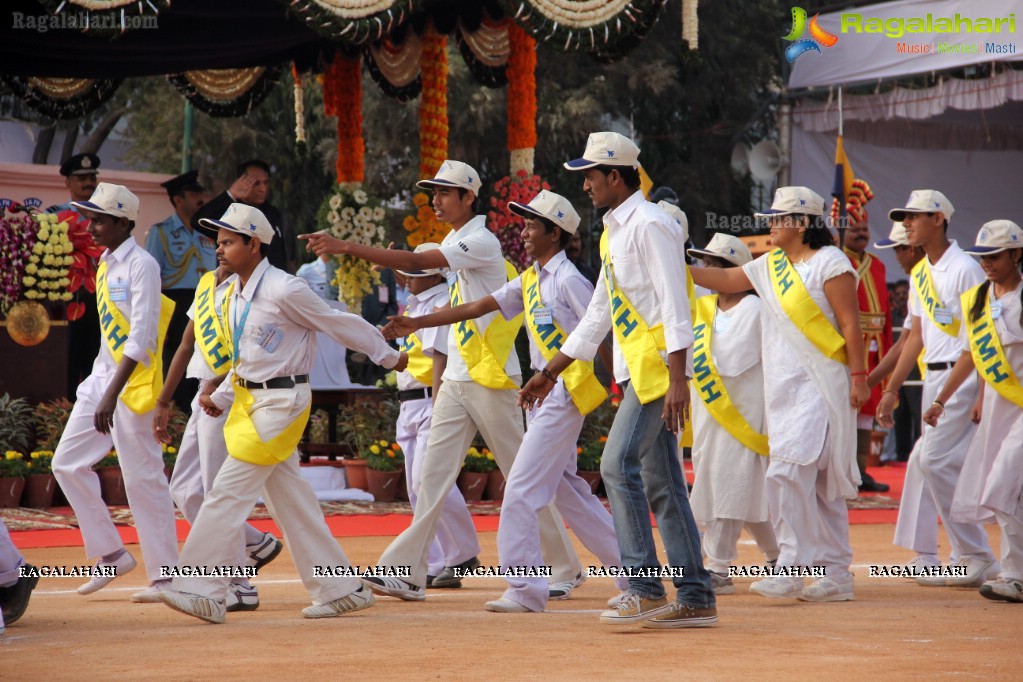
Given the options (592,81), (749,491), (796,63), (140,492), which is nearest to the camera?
(140,492)

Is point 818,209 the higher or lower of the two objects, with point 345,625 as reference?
higher

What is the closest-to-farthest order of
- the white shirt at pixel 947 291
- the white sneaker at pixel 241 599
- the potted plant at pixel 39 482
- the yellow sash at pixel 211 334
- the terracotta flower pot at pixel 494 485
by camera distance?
the white sneaker at pixel 241 599
the yellow sash at pixel 211 334
the white shirt at pixel 947 291
the potted plant at pixel 39 482
the terracotta flower pot at pixel 494 485

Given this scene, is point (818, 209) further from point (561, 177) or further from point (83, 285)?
point (561, 177)

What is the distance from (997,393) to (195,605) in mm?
4548

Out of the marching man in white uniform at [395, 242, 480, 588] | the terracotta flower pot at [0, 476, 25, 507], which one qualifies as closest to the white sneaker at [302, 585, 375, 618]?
the marching man in white uniform at [395, 242, 480, 588]

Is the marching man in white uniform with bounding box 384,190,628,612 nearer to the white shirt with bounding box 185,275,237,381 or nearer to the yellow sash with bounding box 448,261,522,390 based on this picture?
the yellow sash with bounding box 448,261,522,390

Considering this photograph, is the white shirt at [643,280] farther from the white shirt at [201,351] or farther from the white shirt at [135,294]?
the white shirt at [135,294]

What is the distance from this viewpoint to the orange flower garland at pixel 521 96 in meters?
15.1

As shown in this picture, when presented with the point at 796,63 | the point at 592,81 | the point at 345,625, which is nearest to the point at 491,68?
the point at 796,63

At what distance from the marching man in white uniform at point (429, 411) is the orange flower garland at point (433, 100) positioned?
571cm

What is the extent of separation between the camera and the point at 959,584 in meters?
9.08

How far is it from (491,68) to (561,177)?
1168 cm

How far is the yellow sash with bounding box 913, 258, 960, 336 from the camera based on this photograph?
927 centimetres

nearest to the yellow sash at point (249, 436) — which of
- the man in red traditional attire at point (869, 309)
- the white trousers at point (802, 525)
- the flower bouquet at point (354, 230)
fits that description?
the white trousers at point (802, 525)
